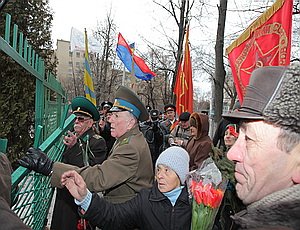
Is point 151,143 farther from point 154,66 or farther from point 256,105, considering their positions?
point 154,66

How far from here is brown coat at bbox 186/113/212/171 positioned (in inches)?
218

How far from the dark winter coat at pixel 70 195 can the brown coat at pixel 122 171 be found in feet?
2.03

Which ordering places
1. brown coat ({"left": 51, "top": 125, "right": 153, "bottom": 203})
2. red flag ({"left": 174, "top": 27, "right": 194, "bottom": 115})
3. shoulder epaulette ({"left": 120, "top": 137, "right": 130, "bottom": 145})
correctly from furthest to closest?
red flag ({"left": 174, "top": 27, "right": 194, "bottom": 115}), shoulder epaulette ({"left": 120, "top": 137, "right": 130, "bottom": 145}), brown coat ({"left": 51, "top": 125, "right": 153, "bottom": 203})

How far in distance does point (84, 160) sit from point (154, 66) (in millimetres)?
17648

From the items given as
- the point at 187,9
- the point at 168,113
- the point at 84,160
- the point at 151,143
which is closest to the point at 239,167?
the point at 84,160

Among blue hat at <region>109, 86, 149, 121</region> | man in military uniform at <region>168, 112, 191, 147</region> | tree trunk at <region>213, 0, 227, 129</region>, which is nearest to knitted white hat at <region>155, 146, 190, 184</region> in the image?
blue hat at <region>109, 86, 149, 121</region>

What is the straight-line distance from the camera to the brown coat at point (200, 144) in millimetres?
5527

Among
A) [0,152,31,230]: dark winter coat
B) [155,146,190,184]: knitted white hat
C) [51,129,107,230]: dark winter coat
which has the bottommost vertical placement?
[51,129,107,230]: dark winter coat

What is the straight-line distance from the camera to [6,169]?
4.56 ft

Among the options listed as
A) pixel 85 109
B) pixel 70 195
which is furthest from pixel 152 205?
pixel 85 109

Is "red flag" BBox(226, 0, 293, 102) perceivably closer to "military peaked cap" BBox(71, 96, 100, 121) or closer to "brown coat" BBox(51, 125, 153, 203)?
"brown coat" BBox(51, 125, 153, 203)

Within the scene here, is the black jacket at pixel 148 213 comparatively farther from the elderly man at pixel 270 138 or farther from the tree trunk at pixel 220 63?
the tree trunk at pixel 220 63

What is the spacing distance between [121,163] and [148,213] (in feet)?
1.61

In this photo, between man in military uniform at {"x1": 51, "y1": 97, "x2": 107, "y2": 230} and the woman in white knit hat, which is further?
man in military uniform at {"x1": 51, "y1": 97, "x2": 107, "y2": 230}
